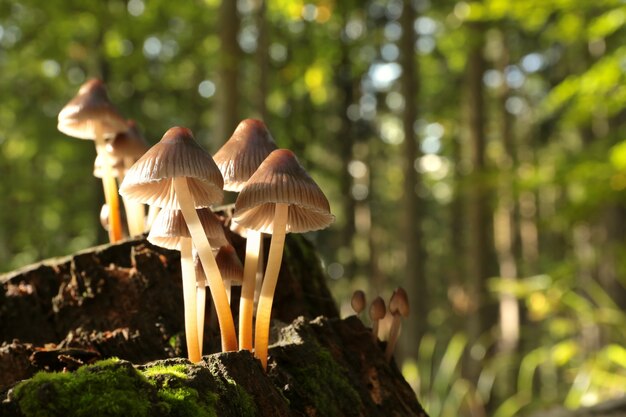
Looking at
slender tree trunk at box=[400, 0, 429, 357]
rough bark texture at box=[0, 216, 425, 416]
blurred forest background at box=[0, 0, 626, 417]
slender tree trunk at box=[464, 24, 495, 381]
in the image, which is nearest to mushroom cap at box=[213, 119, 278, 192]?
rough bark texture at box=[0, 216, 425, 416]

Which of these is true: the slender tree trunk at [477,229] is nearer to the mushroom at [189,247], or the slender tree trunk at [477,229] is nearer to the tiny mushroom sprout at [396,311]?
the tiny mushroom sprout at [396,311]

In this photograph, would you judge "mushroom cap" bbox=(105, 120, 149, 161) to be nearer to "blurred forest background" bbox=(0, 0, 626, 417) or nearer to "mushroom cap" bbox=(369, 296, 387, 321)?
"mushroom cap" bbox=(369, 296, 387, 321)

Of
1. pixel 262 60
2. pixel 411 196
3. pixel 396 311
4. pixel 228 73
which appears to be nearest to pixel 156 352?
pixel 396 311

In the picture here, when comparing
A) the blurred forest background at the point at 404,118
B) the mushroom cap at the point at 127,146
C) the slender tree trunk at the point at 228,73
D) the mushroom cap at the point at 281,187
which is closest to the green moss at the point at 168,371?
the mushroom cap at the point at 281,187

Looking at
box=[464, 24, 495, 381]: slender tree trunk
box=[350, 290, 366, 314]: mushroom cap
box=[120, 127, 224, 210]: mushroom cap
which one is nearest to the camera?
box=[120, 127, 224, 210]: mushroom cap

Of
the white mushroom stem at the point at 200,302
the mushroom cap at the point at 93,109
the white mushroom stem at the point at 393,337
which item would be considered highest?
the mushroom cap at the point at 93,109

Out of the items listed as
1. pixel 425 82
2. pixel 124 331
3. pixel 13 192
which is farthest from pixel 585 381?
pixel 425 82

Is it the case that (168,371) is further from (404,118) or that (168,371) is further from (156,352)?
(404,118)
